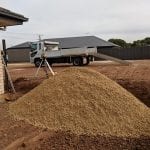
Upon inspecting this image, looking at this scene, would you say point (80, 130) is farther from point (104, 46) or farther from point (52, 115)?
point (104, 46)

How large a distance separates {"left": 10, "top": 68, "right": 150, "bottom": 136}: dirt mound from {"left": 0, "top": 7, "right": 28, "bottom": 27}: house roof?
11.5 feet

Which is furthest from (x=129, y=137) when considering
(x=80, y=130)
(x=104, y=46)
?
(x=104, y=46)

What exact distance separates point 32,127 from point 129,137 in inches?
93.1

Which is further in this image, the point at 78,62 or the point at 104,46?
the point at 104,46

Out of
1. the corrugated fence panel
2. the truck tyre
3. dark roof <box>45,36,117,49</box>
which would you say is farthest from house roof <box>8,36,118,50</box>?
the truck tyre

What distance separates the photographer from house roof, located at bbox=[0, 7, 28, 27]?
1336 cm

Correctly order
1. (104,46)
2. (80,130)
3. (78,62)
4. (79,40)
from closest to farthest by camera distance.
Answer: (80,130) → (78,62) → (104,46) → (79,40)

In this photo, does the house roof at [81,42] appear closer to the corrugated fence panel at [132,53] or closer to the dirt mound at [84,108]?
the corrugated fence panel at [132,53]

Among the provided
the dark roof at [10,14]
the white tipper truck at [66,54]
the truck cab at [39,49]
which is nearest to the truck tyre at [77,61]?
the white tipper truck at [66,54]

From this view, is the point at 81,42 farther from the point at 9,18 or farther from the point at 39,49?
the point at 9,18

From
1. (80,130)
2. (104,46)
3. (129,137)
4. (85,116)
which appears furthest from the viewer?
(104,46)

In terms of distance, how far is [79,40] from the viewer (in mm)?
67625

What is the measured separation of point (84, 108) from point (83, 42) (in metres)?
57.3

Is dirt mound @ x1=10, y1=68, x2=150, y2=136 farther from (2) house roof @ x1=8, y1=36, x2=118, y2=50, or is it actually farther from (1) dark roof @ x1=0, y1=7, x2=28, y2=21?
(2) house roof @ x1=8, y1=36, x2=118, y2=50
